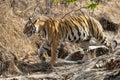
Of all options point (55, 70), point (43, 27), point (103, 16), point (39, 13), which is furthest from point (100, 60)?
point (103, 16)

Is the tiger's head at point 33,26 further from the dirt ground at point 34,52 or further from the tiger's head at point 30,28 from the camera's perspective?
the dirt ground at point 34,52

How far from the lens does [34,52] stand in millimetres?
11477

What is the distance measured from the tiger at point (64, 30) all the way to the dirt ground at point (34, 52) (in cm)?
50

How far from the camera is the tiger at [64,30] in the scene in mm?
10662

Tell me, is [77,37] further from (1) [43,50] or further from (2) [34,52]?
(2) [34,52]

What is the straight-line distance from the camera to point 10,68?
1014cm

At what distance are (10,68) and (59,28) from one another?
1.65 meters

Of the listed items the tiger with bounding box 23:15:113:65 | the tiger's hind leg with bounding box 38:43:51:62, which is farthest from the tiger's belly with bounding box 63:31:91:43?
the tiger's hind leg with bounding box 38:43:51:62

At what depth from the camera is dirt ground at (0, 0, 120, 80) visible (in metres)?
8.49

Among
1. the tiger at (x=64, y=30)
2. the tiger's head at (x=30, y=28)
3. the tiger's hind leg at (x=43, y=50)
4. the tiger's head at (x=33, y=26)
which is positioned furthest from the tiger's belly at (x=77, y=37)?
the tiger's head at (x=30, y=28)

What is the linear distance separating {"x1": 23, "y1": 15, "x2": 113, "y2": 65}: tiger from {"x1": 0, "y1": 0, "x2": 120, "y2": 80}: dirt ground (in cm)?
50

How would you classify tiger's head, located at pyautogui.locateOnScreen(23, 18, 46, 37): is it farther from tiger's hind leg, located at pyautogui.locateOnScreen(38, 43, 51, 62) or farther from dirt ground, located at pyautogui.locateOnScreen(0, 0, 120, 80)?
dirt ground, located at pyautogui.locateOnScreen(0, 0, 120, 80)

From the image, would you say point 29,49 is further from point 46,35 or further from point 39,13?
point 39,13

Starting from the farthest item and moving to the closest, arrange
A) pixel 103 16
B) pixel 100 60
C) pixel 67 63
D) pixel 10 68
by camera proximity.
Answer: pixel 103 16 < pixel 67 63 < pixel 10 68 < pixel 100 60
